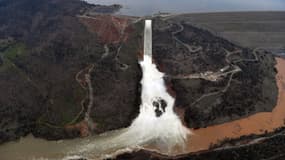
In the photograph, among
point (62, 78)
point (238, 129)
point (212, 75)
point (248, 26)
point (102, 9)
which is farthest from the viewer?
point (102, 9)

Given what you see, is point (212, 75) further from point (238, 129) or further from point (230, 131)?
point (230, 131)

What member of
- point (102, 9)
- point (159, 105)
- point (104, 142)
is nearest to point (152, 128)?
point (159, 105)

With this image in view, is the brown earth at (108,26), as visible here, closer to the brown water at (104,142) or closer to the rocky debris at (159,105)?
the rocky debris at (159,105)

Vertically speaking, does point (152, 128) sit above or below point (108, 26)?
below

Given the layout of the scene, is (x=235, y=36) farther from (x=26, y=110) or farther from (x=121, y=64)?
(x=26, y=110)

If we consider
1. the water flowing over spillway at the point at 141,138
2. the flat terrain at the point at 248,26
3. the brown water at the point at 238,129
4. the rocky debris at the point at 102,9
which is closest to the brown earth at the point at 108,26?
the rocky debris at the point at 102,9

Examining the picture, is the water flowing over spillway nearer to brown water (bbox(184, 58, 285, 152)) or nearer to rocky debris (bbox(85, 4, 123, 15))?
brown water (bbox(184, 58, 285, 152))
